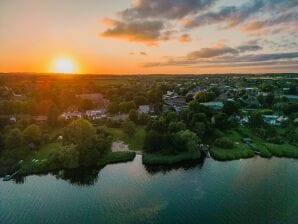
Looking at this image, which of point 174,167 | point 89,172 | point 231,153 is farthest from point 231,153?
point 89,172

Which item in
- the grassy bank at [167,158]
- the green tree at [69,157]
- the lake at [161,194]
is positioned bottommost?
the lake at [161,194]

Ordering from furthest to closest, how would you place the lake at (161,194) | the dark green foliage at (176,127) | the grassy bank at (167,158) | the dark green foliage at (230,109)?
the dark green foliage at (230,109) → the dark green foliage at (176,127) → the grassy bank at (167,158) → the lake at (161,194)

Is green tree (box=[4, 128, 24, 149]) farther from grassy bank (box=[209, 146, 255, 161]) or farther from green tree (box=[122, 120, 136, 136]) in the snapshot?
grassy bank (box=[209, 146, 255, 161])

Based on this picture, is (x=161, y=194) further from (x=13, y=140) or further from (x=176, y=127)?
(x=13, y=140)

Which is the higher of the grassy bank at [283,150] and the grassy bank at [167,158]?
the grassy bank at [167,158]

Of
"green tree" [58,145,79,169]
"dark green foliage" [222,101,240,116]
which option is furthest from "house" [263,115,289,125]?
"green tree" [58,145,79,169]

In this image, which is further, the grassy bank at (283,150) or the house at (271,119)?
the house at (271,119)

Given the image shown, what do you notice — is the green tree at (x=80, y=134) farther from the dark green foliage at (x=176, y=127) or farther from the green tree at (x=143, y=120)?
the green tree at (x=143, y=120)

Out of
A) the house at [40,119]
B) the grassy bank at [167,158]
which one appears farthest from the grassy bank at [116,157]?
the house at [40,119]
